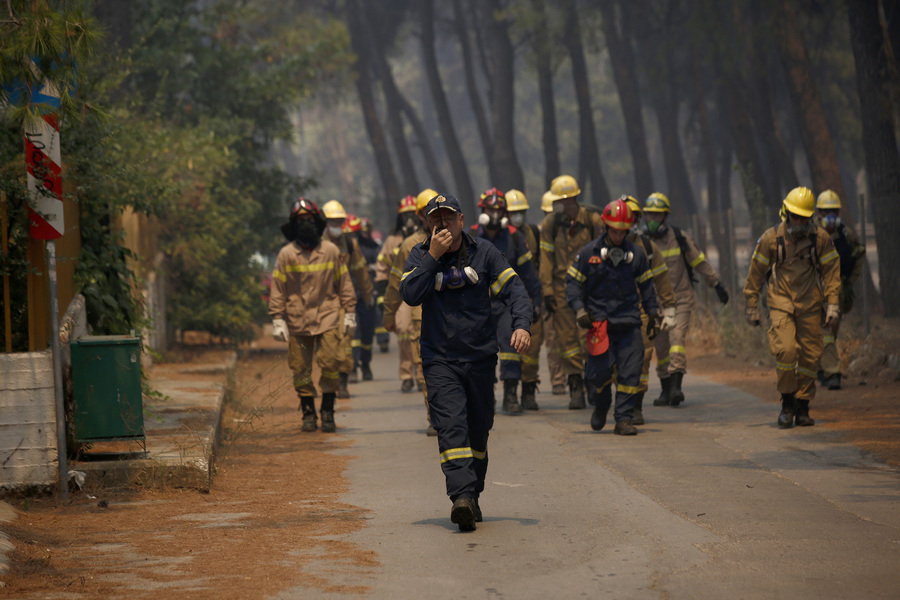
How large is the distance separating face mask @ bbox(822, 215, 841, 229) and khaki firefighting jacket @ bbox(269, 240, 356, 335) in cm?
549

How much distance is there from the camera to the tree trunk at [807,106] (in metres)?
21.2

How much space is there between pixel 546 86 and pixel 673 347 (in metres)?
22.8

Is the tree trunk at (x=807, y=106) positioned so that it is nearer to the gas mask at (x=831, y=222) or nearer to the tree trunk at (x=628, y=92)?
the gas mask at (x=831, y=222)

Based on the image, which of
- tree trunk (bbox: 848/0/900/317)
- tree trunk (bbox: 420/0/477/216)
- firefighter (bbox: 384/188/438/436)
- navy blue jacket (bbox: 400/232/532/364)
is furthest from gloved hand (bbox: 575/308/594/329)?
tree trunk (bbox: 420/0/477/216)

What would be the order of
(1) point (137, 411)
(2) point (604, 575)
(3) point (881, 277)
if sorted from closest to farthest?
(2) point (604, 575), (1) point (137, 411), (3) point (881, 277)

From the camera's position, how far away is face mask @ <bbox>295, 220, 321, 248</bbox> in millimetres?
11562

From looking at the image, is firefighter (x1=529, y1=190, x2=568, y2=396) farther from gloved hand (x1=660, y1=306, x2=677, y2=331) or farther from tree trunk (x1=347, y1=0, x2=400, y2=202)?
tree trunk (x1=347, y1=0, x2=400, y2=202)

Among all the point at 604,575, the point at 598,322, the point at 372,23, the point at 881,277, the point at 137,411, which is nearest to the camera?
the point at 604,575

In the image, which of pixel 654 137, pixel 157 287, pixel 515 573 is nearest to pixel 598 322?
pixel 515 573

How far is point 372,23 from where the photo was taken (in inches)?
1513

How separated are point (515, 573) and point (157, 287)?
12.6 m

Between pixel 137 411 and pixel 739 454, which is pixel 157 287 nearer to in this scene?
pixel 137 411

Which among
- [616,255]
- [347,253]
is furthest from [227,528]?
[347,253]

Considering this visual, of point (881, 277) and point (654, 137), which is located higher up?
point (654, 137)
